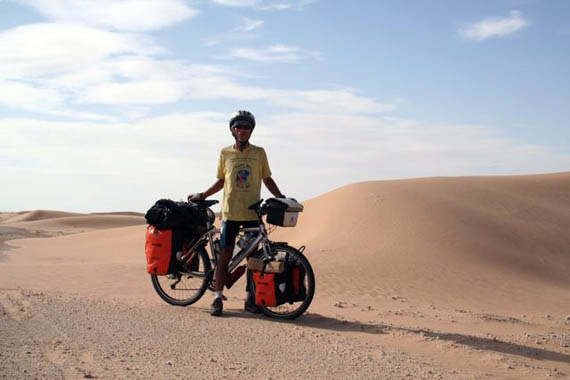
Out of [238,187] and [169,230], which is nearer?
[238,187]

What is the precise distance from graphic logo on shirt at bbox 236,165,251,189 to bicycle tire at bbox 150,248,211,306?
101 centimetres

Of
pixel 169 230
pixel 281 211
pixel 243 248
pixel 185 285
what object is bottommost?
pixel 185 285

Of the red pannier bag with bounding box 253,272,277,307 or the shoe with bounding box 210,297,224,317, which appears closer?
the red pannier bag with bounding box 253,272,277,307

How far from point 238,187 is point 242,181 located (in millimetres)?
78

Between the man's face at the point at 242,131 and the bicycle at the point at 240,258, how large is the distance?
72 centimetres

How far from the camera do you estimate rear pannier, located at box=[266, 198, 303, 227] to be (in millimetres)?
6238

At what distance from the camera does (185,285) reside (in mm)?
7453

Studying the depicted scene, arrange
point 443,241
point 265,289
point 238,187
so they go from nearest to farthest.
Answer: point 265,289
point 238,187
point 443,241

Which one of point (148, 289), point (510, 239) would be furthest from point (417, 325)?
point (510, 239)

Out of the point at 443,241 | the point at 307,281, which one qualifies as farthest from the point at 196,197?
the point at 443,241

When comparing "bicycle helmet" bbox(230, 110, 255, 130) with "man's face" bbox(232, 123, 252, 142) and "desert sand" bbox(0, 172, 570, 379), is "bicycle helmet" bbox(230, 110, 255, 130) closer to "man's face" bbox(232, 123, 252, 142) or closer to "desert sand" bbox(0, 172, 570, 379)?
"man's face" bbox(232, 123, 252, 142)

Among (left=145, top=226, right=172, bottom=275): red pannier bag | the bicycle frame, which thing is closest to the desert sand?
(left=145, top=226, right=172, bottom=275): red pannier bag

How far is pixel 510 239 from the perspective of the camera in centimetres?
1681

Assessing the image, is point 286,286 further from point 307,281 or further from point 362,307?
point 362,307
